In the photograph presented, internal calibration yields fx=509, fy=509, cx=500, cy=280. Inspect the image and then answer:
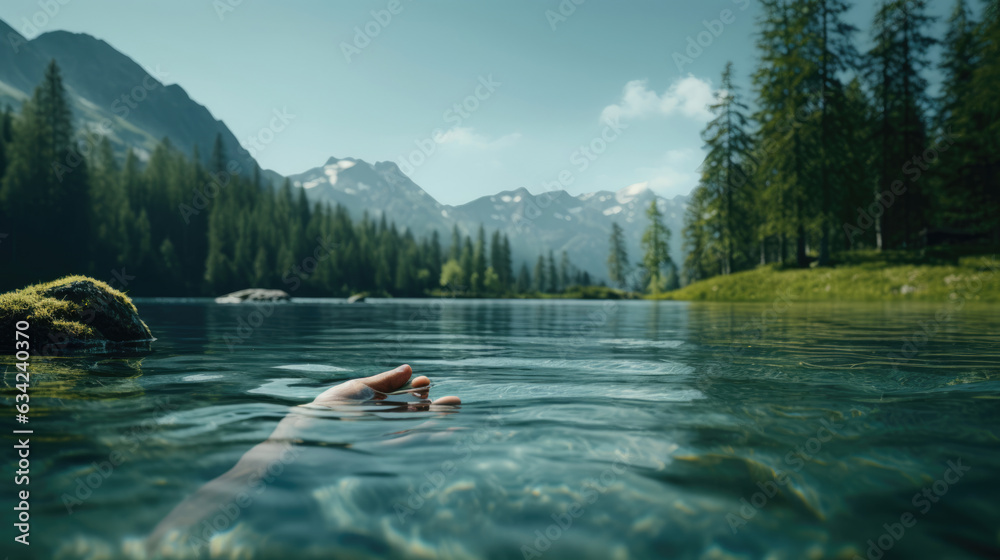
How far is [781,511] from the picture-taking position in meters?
2.44

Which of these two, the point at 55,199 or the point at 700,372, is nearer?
the point at 700,372

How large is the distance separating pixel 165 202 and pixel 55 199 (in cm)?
2846

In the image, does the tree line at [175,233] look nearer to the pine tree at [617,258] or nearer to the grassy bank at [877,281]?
the pine tree at [617,258]

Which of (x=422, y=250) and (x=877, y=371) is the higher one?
(x=422, y=250)

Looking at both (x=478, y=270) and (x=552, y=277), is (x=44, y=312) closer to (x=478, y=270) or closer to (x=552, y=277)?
(x=478, y=270)

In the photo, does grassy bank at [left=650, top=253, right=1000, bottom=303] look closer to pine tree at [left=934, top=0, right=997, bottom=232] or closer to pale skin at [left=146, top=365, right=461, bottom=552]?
pine tree at [left=934, top=0, right=997, bottom=232]

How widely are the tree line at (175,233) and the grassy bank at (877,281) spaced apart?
64.9m

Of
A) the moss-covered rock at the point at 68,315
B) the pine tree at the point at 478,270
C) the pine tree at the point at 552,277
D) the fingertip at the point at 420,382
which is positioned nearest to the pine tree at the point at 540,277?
the pine tree at the point at 552,277

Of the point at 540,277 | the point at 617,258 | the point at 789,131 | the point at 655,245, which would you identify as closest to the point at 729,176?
the point at 789,131

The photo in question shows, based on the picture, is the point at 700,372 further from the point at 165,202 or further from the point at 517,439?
the point at 165,202

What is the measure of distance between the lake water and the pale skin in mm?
79

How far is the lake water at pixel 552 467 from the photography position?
2.21 metres

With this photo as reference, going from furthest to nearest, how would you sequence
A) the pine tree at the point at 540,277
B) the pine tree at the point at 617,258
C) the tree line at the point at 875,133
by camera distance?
1. the pine tree at the point at 540,277
2. the pine tree at the point at 617,258
3. the tree line at the point at 875,133

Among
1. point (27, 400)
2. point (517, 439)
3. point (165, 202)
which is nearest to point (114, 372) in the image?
point (27, 400)
